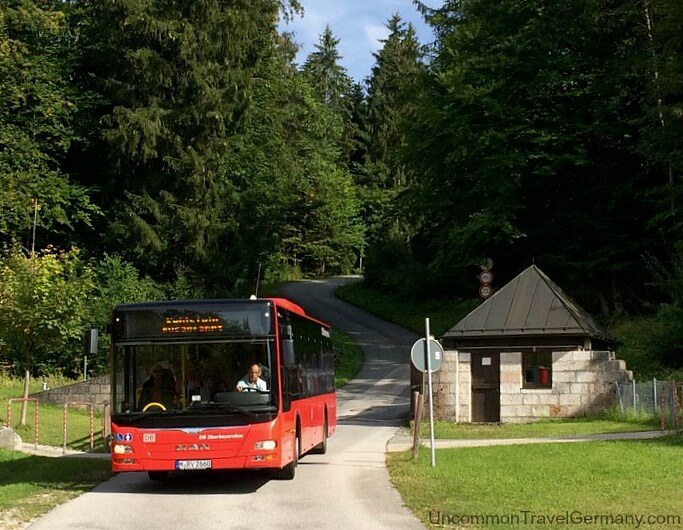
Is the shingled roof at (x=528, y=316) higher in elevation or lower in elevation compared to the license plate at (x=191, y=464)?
higher

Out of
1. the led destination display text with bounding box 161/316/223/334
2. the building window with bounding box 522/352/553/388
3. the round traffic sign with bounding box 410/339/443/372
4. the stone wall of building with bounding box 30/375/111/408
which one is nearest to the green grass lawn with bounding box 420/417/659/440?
the building window with bounding box 522/352/553/388

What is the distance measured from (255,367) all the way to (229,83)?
29768 millimetres

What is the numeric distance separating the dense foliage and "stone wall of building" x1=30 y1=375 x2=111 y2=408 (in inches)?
264

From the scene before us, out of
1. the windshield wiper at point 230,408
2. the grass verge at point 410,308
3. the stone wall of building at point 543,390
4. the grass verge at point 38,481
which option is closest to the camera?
the grass verge at point 38,481

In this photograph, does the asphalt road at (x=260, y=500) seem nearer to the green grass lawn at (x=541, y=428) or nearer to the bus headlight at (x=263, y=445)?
the bus headlight at (x=263, y=445)

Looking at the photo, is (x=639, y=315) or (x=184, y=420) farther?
(x=639, y=315)

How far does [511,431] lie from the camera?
25.0 meters

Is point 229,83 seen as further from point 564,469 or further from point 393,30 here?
point 393,30

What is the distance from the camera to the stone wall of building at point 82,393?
30.3m

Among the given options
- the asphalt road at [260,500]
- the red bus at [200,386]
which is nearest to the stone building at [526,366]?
the asphalt road at [260,500]

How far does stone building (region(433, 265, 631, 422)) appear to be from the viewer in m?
27.4

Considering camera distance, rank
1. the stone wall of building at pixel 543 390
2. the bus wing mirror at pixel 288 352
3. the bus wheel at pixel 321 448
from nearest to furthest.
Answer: the bus wing mirror at pixel 288 352 < the bus wheel at pixel 321 448 < the stone wall of building at pixel 543 390

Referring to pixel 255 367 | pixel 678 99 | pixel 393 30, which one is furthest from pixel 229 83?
pixel 393 30

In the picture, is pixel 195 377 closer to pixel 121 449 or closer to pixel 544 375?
pixel 121 449
